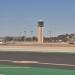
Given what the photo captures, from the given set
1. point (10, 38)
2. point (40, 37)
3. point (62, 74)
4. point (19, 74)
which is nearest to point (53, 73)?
point (62, 74)

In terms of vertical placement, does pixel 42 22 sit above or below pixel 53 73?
above

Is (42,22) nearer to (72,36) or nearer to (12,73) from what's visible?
(72,36)

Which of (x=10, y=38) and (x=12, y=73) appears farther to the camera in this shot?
(x=10, y=38)

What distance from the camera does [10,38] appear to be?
134 m

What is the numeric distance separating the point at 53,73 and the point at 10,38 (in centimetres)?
12550

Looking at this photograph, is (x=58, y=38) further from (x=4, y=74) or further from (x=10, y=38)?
(x=4, y=74)

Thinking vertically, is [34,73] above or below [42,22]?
below

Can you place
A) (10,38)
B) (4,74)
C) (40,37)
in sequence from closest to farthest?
(4,74), (40,37), (10,38)

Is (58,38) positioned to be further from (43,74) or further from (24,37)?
(43,74)

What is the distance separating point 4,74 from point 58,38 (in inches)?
5264

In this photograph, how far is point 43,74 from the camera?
30.2 ft

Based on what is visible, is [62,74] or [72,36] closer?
[62,74]

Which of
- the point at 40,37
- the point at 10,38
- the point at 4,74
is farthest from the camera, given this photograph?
the point at 10,38

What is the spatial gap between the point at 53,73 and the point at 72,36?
129561 millimetres
